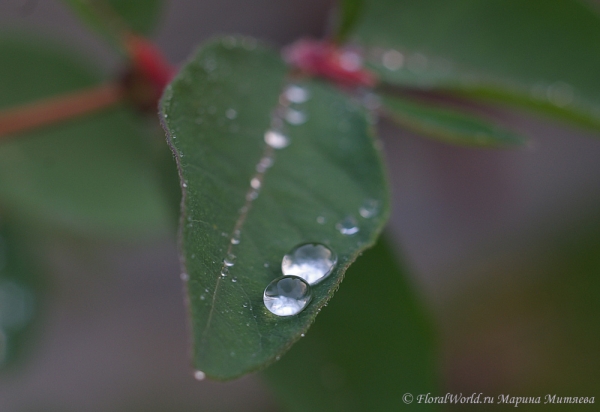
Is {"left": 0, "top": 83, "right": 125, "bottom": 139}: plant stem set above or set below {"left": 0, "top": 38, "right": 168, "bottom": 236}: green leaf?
above

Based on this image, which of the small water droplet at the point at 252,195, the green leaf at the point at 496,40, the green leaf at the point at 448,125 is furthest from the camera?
the green leaf at the point at 496,40

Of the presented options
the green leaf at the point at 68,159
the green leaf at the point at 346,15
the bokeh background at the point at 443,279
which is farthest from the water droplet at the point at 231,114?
the bokeh background at the point at 443,279

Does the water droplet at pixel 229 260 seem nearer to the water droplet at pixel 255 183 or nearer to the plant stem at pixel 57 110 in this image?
the water droplet at pixel 255 183

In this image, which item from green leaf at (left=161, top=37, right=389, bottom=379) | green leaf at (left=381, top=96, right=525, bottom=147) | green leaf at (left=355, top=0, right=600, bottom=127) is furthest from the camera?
green leaf at (left=355, top=0, right=600, bottom=127)

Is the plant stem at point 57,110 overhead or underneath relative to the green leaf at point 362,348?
overhead

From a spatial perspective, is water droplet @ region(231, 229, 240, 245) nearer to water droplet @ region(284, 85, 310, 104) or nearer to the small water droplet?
the small water droplet

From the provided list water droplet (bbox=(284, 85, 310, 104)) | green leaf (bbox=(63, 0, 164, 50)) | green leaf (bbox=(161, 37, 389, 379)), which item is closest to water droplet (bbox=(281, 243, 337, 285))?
green leaf (bbox=(161, 37, 389, 379))

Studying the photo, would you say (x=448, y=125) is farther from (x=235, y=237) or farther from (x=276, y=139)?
(x=235, y=237)

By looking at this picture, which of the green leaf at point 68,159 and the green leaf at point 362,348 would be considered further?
the green leaf at point 68,159
